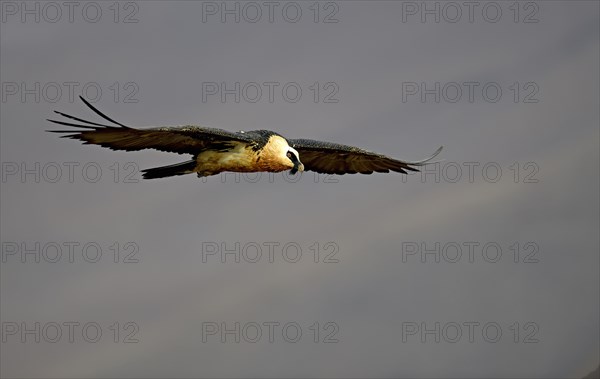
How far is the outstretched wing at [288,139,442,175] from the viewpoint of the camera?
27.9m

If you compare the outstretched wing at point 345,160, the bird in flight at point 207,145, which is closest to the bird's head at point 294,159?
the bird in flight at point 207,145

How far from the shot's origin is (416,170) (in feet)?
97.6

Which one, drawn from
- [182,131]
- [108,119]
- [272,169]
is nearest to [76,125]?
[108,119]

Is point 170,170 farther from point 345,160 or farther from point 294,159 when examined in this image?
point 345,160

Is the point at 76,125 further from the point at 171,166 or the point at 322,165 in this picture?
the point at 322,165

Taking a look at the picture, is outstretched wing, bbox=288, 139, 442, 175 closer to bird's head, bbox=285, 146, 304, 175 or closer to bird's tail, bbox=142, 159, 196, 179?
bird's head, bbox=285, 146, 304, 175

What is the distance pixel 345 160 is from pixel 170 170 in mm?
7124

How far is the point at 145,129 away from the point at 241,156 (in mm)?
3268

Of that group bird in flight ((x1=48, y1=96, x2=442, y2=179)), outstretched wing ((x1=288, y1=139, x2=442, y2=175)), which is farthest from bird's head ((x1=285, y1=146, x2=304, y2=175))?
outstretched wing ((x1=288, y1=139, x2=442, y2=175))

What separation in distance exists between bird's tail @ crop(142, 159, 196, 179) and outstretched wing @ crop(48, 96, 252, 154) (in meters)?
0.39

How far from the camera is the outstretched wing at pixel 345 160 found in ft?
91.6

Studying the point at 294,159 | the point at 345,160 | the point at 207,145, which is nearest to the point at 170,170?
the point at 207,145

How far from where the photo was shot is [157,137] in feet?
76.4

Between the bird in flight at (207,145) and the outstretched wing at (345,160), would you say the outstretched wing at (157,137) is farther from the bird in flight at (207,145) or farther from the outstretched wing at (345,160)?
the outstretched wing at (345,160)
